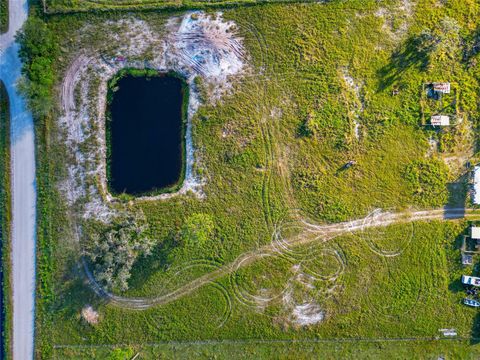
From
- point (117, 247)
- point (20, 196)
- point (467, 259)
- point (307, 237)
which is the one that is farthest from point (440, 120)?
point (20, 196)

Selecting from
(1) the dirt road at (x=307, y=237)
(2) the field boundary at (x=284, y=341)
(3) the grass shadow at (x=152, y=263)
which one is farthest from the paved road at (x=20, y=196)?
(3) the grass shadow at (x=152, y=263)

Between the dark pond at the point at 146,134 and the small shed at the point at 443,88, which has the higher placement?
the small shed at the point at 443,88

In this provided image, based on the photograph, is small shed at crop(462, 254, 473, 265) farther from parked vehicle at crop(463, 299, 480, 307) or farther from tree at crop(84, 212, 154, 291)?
tree at crop(84, 212, 154, 291)

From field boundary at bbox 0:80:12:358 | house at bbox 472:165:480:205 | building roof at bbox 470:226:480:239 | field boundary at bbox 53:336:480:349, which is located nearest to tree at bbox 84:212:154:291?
field boundary at bbox 53:336:480:349

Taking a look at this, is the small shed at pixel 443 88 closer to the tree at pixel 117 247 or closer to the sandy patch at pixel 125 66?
the sandy patch at pixel 125 66

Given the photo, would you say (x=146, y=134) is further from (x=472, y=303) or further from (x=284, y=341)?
(x=472, y=303)

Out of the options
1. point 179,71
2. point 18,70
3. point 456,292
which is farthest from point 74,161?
point 456,292
